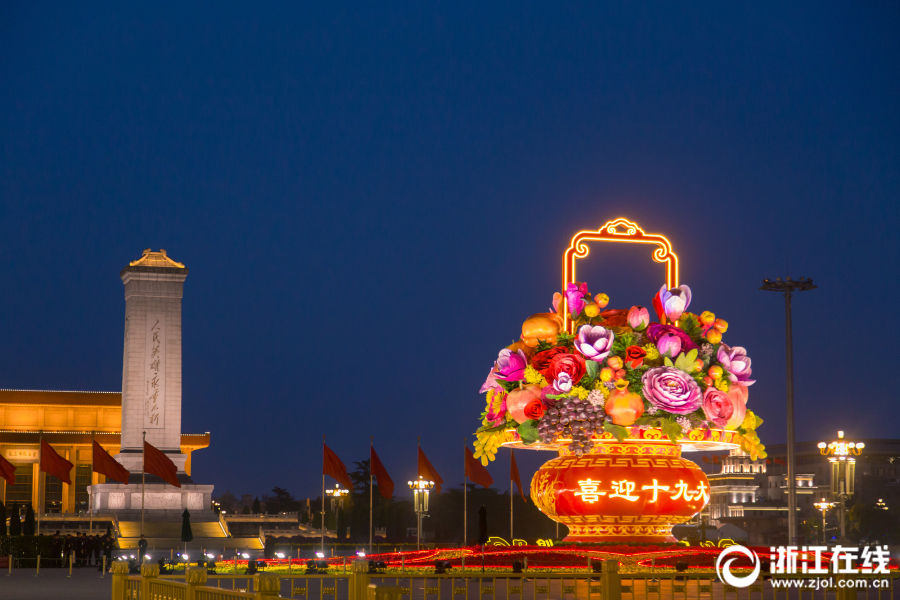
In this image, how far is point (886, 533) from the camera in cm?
9625

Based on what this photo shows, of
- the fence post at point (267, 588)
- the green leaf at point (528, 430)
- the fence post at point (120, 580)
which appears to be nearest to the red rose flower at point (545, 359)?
the green leaf at point (528, 430)

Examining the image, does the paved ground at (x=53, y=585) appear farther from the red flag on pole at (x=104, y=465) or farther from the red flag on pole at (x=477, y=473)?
the red flag on pole at (x=477, y=473)

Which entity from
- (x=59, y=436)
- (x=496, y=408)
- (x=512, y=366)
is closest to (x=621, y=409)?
(x=512, y=366)

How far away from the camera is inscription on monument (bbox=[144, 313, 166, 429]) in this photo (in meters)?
58.2

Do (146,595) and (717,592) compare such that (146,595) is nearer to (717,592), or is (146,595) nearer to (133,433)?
(717,592)

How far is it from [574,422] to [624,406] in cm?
65

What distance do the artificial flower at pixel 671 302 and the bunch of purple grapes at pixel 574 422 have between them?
75.6 inches

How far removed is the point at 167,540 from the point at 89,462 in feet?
91.1

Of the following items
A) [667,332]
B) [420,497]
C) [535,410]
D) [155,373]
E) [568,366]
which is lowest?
[420,497]

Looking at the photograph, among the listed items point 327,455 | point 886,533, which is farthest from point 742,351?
point 886,533

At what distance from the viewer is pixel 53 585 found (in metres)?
26.8

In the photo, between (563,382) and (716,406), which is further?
(716,406)

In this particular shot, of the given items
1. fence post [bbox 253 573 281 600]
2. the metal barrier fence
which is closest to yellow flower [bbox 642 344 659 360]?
the metal barrier fence

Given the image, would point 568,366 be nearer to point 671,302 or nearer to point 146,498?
point 671,302
